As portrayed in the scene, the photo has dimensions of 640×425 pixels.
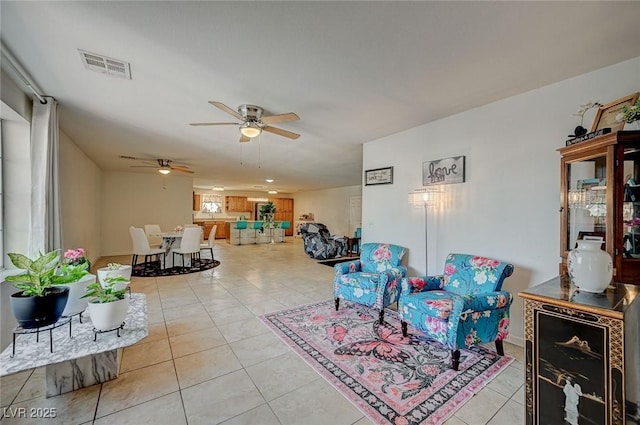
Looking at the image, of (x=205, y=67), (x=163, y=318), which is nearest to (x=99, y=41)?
(x=205, y=67)

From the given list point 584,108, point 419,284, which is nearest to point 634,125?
point 584,108

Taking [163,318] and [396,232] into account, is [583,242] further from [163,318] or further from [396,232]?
[163,318]

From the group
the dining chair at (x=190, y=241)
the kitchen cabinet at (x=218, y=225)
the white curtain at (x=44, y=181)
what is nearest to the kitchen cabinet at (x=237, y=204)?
the kitchen cabinet at (x=218, y=225)

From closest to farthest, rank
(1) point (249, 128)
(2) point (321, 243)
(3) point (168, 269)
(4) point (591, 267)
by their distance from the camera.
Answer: (4) point (591, 267), (1) point (249, 128), (3) point (168, 269), (2) point (321, 243)

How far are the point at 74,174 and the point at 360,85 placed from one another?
531cm

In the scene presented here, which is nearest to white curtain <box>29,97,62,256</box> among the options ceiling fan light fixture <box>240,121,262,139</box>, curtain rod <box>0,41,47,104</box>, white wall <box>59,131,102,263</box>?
curtain rod <box>0,41,47,104</box>

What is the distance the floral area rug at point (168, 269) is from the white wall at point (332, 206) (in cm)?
579

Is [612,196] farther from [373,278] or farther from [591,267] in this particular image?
[373,278]

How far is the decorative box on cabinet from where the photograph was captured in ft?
4.02

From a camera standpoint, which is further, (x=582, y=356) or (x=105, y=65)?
(x=105, y=65)

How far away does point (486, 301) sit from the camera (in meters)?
2.18

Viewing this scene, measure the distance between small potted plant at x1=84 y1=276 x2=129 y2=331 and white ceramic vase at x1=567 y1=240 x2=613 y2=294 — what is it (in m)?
2.91

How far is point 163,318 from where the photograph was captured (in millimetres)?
3150

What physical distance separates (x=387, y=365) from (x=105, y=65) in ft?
11.4
